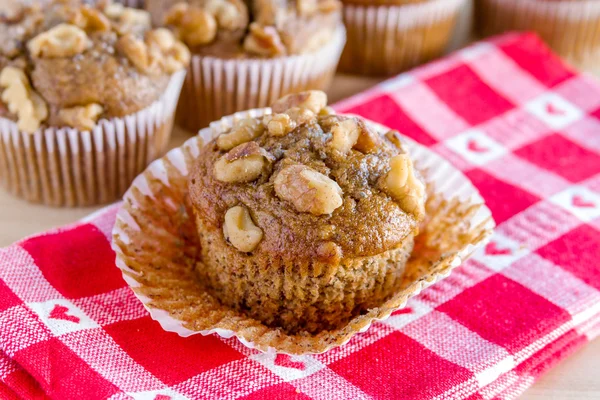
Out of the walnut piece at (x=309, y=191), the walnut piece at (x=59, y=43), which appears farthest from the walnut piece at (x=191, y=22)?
the walnut piece at (x=309, y=191)

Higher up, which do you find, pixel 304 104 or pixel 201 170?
pixel 304 104

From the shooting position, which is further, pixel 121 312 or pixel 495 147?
pixel 495 147

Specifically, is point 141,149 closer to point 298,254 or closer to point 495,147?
point 298,254

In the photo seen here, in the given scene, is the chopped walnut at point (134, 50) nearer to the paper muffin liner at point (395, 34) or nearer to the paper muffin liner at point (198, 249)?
the paper muffin liner at point (198, 249)

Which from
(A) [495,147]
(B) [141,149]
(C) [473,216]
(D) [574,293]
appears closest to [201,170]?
(B) [141,149]

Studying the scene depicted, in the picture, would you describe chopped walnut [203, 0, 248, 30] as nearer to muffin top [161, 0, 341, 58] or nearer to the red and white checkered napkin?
muffin top [161, 0, 341, 58]

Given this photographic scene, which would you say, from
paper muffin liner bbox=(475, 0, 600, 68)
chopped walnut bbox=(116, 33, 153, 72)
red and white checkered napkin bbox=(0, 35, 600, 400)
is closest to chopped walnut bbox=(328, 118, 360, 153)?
red and white checkered napkin bbox=(0, 35, 600, 400)
